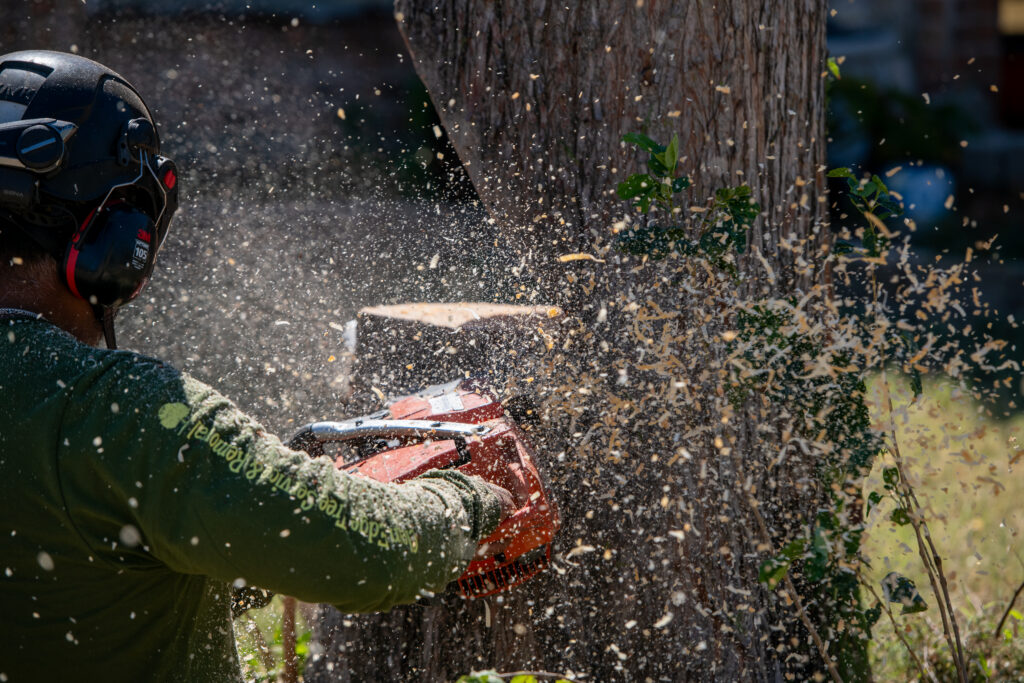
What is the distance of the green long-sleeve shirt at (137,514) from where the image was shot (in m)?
1.21

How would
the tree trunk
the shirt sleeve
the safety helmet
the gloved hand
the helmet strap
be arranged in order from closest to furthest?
the shirt sleeve
the safety helmet
the helmet strap
the gloved hand
the tree trunk

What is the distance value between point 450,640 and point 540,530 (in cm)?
72

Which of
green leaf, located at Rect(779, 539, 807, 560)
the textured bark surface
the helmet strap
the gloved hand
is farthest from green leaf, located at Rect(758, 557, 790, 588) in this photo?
the helmet strap

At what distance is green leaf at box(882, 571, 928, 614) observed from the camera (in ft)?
6.07

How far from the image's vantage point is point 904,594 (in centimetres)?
185

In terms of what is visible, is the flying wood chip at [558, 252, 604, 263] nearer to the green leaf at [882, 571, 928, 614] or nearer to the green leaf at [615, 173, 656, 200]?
the green leaf at [615, 173, 656, 200]

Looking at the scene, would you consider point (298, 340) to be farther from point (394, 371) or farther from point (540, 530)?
point (540, 530)

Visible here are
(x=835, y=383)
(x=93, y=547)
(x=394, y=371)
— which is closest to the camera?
(x=93, y=547)

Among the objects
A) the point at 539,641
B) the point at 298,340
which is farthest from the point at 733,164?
the point at 298,340

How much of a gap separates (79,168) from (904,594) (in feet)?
5.90

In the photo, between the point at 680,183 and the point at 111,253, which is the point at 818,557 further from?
the point at 111,253

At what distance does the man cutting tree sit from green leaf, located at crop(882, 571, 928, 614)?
945 mm

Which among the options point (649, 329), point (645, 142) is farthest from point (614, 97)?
point (649, 329)

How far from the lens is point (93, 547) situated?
4.15ft
